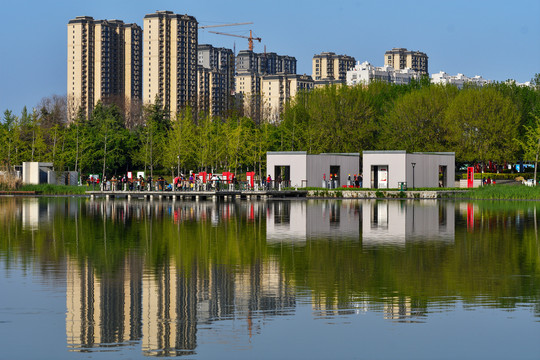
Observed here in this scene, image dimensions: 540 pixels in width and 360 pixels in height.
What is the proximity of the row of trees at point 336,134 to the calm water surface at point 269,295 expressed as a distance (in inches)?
2622

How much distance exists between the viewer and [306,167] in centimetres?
8338

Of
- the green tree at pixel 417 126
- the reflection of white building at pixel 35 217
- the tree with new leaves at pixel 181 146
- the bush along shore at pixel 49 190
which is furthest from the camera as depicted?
the tree with new leaves at pixel 181 146

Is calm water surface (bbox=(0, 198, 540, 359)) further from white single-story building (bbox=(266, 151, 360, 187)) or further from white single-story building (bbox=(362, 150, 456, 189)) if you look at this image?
white single-story building (bbox=(266, 151, 360, 187))

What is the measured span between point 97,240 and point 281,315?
57.2 feet

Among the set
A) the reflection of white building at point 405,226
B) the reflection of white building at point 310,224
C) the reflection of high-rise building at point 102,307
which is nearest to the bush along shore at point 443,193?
the reflection of white building at point 405,226

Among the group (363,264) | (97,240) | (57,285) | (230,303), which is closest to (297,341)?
(230,303)

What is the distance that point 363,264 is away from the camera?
76.9ft

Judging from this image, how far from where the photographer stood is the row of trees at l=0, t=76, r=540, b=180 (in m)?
99.9

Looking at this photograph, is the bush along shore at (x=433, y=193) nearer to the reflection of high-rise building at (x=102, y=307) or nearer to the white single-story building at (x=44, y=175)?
the white single-story building at (x=44, y=175)

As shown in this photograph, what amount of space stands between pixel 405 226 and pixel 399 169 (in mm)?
42780

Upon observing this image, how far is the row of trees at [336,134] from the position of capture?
328ft

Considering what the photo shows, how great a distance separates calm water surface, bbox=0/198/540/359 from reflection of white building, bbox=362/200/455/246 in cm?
26

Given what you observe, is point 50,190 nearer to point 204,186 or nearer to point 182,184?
point 182,184

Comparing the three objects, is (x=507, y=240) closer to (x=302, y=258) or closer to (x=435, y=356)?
(x=302, y=258)
